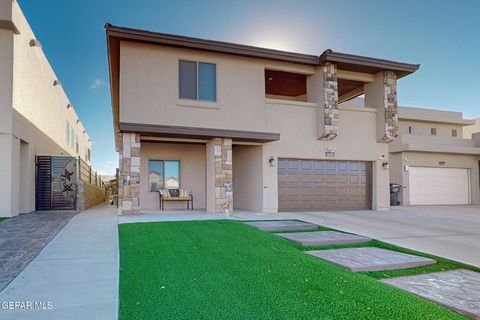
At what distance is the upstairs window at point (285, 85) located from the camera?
14.5 meters

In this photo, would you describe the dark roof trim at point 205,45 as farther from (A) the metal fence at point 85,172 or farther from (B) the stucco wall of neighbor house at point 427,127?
(B) the stucco wall of neighbor house at point 427,127

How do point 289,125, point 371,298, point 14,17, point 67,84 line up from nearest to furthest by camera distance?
point 371,298 → point 14,17 → point 289,125 → point 67,84

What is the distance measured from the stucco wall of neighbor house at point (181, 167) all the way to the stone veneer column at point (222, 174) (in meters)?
2.64

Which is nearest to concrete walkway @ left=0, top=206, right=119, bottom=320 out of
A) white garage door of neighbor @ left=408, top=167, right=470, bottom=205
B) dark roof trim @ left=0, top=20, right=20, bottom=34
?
dark roof trim @ left=0, top=20, right=20, bottom=34

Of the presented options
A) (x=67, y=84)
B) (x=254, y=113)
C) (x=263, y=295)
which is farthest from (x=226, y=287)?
(x=67, y=84)

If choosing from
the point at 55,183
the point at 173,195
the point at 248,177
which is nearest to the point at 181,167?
the point at 173,195

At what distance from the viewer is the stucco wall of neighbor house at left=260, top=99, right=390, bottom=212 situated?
12977 mm

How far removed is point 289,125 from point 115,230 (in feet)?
25.5

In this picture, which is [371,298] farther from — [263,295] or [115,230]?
[115,230]

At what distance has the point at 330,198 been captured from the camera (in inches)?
547

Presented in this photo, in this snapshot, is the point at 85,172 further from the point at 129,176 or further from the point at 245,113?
the point at 245,113

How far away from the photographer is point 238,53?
12.2m

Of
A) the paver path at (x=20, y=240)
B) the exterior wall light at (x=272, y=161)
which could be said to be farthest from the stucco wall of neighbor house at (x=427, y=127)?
the paver path at (x=20, y=240)

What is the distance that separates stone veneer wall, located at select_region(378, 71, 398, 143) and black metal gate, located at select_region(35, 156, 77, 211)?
12.9 m
